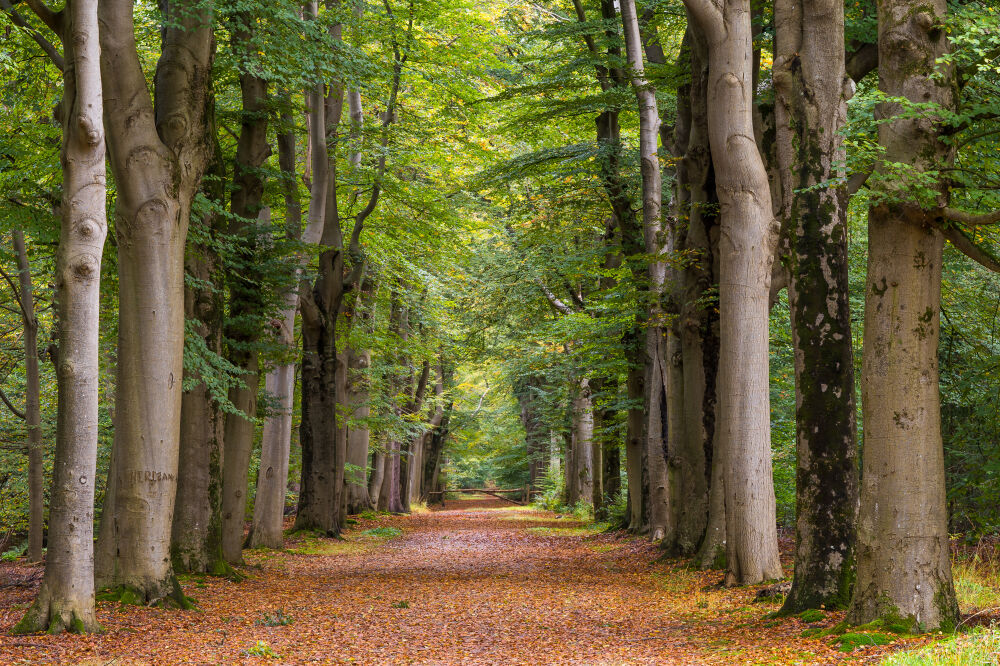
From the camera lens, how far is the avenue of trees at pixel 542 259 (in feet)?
21.2

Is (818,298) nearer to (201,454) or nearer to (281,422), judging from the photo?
(201,454)

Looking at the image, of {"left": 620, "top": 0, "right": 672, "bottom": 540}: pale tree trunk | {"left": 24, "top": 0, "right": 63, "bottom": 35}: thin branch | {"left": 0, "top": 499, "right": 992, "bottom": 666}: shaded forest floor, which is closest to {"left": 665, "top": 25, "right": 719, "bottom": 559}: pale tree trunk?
{"left": 620, "top": 0, "right": 672, "bottom": 540}: pale tree trunk

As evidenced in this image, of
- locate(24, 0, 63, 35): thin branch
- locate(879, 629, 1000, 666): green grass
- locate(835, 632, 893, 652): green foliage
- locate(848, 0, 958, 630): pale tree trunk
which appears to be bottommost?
locate(835, 632, 893, 652): green foliage

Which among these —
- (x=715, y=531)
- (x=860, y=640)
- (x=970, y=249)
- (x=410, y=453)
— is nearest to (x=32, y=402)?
(x=715, y=531)

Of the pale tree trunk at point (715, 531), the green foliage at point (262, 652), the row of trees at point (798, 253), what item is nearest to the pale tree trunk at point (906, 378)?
the row of trees at point (798, 253)

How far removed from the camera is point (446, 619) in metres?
9.20

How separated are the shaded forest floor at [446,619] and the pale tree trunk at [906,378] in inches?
21.1

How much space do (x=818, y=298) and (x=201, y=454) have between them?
27.2 ft

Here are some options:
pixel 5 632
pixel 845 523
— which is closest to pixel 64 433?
pixel 5 632

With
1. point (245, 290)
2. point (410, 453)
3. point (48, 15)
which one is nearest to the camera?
point (48, 15)

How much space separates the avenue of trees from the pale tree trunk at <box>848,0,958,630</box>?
0.02 m

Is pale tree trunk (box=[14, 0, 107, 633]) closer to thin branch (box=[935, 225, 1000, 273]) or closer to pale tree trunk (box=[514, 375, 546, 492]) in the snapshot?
thin branch (box=[935, 225, 1000, 273])

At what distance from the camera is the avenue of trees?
21.2ft

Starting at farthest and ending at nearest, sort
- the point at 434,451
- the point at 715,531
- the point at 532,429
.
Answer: the point at 434,451 → the point at 532,429 → the point at 715,531
